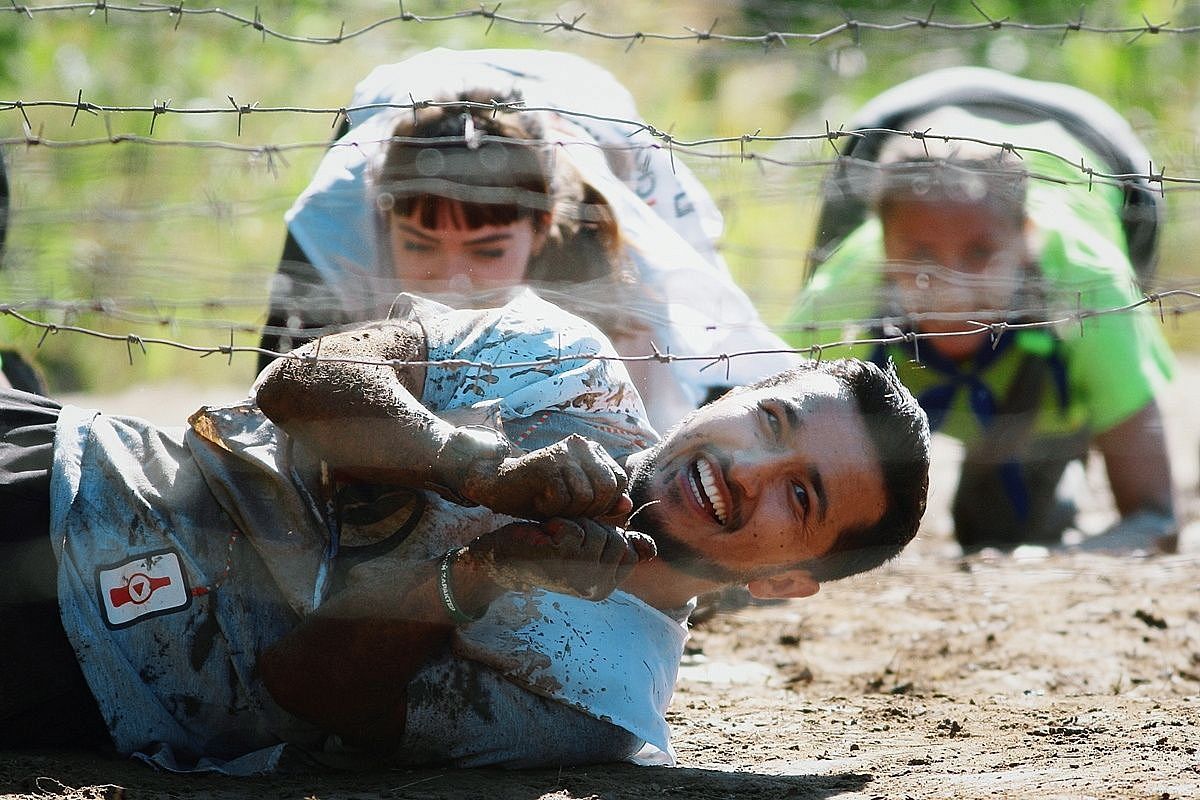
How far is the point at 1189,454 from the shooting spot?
186 inches

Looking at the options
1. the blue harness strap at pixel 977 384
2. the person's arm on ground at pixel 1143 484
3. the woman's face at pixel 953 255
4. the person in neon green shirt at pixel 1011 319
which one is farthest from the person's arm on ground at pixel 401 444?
the person's arm on ground at pixel 1143 484

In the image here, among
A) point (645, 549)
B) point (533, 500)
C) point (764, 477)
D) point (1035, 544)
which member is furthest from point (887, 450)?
point (1035, 544)

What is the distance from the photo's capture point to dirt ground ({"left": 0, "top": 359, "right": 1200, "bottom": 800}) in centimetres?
190

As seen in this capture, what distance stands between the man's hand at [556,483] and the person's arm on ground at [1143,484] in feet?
7.51

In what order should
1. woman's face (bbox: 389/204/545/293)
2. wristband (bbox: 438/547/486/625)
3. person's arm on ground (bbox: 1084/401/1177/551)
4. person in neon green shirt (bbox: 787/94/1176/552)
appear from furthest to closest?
person's arm on ground (bbox: 1084/401/1177/551) < person in neon green shirt (bbox: 787/94/1176/552) < woman's face (bbox: 389/204/545/293) < wristband (bbox: 438/547/486/625)

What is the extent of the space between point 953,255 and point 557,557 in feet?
6.88

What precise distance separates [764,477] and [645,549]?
0.93 feet

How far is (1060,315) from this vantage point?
3.38m

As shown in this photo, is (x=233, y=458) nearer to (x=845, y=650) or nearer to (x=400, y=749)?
(x=400, y=749)

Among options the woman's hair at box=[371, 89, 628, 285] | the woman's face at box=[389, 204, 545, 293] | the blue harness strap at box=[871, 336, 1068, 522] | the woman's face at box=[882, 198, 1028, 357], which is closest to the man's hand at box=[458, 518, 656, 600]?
the woman's face at box=[389, 204, 545, 293]

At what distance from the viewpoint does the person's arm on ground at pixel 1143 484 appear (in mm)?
3617

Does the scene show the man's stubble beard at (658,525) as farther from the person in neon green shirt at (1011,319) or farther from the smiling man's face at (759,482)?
the person in neon green shirt at (1011,319)

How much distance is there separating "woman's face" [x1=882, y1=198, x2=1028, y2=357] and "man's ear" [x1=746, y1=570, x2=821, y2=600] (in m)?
1.45

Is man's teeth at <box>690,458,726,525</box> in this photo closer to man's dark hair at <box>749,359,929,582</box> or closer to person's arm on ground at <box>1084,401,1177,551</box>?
man's dark hair at <box>749,359,929,582</box>
